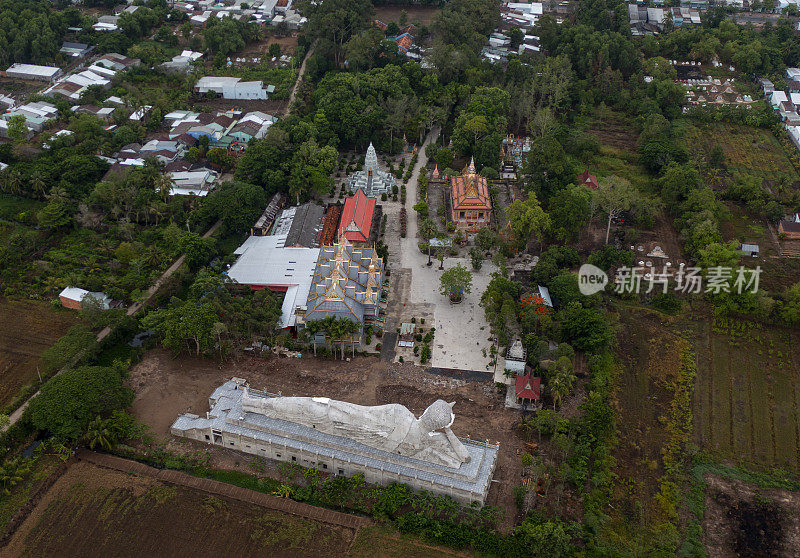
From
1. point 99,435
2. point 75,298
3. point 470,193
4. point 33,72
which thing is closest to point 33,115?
point 33,72

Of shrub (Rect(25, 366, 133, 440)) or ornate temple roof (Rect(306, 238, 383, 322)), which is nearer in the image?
shrub (Rect(25, 366, 133, 440))

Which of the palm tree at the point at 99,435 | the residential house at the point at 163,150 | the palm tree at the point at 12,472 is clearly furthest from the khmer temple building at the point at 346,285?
the residential house at the point at 163,150

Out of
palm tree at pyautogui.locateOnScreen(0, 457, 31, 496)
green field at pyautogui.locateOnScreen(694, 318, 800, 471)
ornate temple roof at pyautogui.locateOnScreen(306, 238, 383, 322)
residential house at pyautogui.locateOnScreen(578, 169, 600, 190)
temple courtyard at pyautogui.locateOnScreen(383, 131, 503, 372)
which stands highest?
residential house at pyautogui.locateOnScreen(578, 169, 600, 190)

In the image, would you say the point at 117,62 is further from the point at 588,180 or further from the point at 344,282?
the point at 588,180

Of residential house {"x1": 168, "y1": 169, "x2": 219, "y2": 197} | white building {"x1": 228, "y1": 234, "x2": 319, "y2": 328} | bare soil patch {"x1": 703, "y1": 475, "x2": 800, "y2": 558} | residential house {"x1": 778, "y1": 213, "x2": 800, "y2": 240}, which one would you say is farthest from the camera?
residential house {"x1": 168, "y1": 169, "x2": 219, "y2": 197}

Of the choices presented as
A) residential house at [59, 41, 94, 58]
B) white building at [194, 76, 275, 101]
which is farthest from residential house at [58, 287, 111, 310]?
residential house at [59, 41, 94, 58]

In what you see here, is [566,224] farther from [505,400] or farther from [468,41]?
[468,41]

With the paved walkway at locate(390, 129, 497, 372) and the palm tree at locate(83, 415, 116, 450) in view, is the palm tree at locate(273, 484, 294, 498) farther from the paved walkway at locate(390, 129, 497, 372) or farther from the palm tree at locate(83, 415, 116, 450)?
the paved walkway at locate(390, 129, 497, 372)
